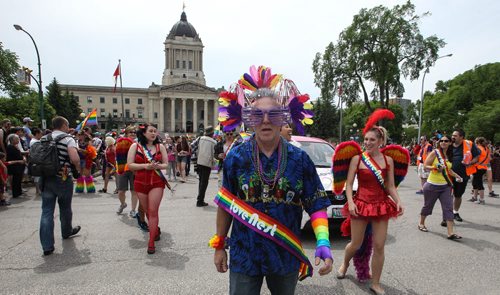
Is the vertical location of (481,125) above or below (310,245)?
above

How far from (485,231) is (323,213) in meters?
5.94

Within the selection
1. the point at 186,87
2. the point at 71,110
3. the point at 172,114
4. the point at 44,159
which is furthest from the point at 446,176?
the point at 172,114

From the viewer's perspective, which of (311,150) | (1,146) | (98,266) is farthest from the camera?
(1,146)

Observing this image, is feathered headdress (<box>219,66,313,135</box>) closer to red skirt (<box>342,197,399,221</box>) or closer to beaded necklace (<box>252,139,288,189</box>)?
beaded necklace (<box>252,139,288,189</box>)

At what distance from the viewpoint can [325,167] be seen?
651cm

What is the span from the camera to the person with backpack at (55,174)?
4.91 m

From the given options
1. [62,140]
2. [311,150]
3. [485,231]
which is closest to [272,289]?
[62,140]

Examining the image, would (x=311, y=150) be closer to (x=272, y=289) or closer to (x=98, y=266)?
(x=98, y=266)

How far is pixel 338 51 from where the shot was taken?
34.0 metres

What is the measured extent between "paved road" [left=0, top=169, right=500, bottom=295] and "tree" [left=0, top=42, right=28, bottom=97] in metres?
47.3

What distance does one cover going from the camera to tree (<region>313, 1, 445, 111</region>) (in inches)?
1220

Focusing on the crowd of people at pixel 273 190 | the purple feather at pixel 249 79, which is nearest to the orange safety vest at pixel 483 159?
the crowd of people at pixel 273 190

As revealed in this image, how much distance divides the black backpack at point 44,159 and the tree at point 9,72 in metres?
49.6

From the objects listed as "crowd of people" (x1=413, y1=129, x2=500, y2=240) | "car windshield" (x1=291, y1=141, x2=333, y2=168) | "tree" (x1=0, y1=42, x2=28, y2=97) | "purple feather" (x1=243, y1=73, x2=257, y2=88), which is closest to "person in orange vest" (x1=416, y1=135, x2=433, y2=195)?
"crowd of people" (x1=413, y1=129, x2=500, y2=240)
